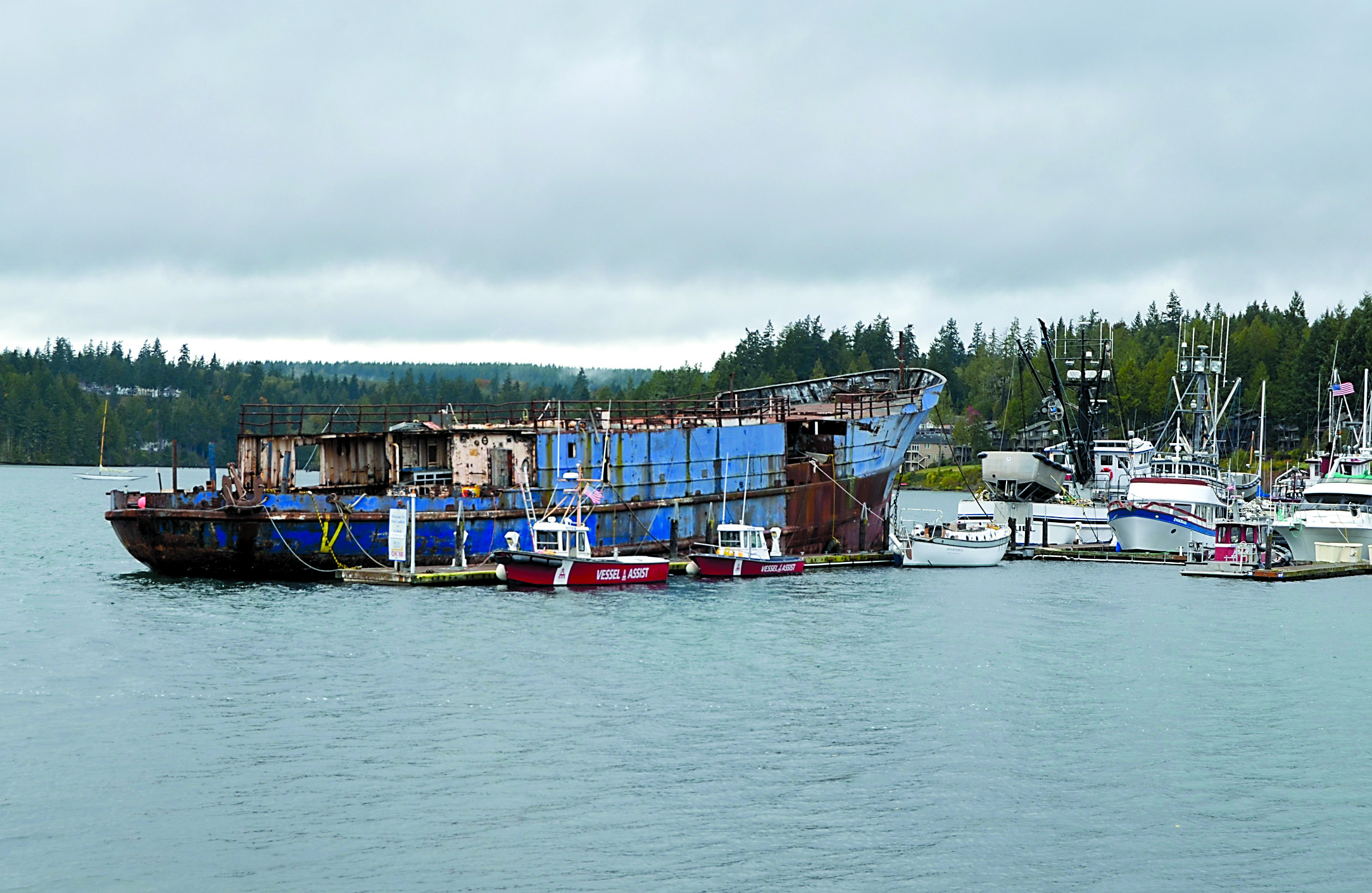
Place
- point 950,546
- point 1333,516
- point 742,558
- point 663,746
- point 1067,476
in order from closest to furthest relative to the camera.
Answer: point 663,746, point 742,558, point 950,546, point 1333,516, point 1067,476

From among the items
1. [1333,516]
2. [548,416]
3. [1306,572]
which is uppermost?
[548,416]

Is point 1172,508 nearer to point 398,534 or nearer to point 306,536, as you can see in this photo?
point 398,534

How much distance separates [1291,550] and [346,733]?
199 ft

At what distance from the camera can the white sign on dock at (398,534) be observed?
56.5 meters

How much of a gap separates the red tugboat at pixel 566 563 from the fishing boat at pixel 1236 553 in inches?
1138

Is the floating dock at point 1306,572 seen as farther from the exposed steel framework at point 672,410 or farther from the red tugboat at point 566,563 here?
the red tugboat at point 566,563

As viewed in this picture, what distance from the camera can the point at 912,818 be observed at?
27.5 metres

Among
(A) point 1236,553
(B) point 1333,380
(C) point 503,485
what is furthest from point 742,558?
(B) point 1333,380

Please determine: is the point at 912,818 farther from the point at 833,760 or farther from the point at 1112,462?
the point at 1112,462

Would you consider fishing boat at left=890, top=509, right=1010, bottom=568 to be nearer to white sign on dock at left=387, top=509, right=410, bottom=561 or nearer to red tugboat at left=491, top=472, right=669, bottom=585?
red tugboat at left=491, top=472, right=669, bottom=585

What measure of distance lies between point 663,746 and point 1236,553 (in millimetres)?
49268

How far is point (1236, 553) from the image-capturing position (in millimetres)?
72812

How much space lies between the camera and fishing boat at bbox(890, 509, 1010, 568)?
7150 centimetres

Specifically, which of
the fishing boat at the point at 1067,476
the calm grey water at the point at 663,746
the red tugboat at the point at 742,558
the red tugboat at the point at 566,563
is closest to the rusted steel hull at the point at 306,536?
the red tugboat at the point at 566,563
